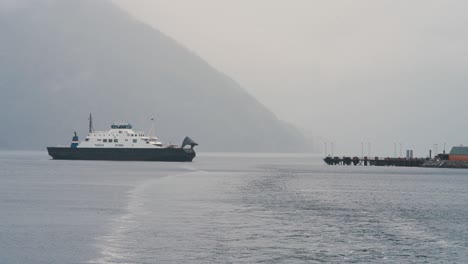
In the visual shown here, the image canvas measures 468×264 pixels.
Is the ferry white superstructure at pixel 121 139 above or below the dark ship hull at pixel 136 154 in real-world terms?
above

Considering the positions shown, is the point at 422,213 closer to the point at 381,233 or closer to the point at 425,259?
the point at 381,233

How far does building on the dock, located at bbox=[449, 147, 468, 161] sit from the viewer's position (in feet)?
550

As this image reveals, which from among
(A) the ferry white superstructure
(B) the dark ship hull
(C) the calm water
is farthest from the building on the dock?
(C) the calm water

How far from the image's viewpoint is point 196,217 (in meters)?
41.0

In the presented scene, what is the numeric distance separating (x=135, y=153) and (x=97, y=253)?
143m

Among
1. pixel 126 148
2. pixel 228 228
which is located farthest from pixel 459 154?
pixel 228 228

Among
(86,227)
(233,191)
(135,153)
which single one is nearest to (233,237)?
(86,227)

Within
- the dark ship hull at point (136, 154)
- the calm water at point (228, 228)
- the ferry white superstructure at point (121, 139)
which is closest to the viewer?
the calm water at point (228, 228)

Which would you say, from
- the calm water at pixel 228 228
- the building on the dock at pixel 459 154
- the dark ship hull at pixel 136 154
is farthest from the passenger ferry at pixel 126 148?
the calm water at pixel 228 228

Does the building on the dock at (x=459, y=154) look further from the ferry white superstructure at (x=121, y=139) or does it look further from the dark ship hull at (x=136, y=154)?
the ferry white superstructure at (x=121, y=139)

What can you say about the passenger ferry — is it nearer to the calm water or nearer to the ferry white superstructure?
the ferry white superstructure

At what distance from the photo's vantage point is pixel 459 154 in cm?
17050

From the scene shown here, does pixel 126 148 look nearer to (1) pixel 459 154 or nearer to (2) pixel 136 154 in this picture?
(2) pixel 136 154

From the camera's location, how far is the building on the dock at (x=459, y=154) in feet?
550
